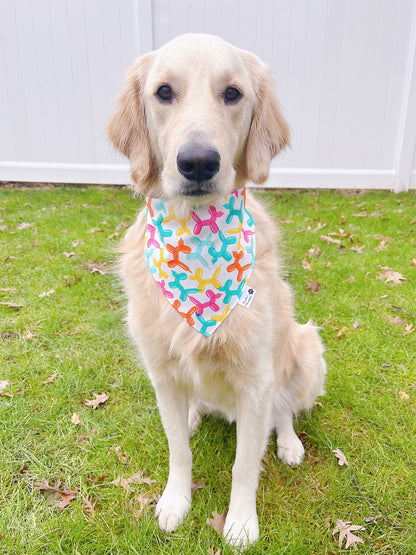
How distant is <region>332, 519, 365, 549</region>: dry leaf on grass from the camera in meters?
1.71

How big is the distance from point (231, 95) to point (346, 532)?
1.88 m

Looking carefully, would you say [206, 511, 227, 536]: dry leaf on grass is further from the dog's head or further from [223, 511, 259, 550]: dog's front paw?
the dog's head

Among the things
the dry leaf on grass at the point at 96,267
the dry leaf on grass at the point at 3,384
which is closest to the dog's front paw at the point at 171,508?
the dry leaf on grass at the point at 3,384

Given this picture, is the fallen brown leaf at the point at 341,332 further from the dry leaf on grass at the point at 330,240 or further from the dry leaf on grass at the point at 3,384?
the dry leaf on grass at the point at 3,384

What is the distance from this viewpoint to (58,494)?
76.7 inches

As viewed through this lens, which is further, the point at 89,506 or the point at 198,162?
the point at 89,506

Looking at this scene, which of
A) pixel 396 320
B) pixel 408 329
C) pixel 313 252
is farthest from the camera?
pixel 313 252

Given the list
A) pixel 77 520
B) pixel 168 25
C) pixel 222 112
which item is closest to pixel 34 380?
pixel 77 520

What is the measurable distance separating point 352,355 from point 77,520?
6.63ft

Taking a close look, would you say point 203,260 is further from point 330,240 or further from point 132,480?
point 330,240

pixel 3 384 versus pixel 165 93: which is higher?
pixel 165 93

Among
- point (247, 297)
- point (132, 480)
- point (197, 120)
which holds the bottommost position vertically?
point (132, 480)

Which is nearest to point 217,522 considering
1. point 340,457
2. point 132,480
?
point 132,480

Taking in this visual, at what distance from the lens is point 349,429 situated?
2.29m
